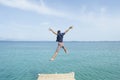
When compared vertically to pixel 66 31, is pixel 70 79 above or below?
below

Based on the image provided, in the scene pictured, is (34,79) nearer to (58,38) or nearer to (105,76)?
(105,76)

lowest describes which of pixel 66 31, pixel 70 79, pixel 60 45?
pixel 70 79

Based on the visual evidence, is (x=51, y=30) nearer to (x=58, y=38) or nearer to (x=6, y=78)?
(x=58, y=38)

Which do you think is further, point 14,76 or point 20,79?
point 14,76

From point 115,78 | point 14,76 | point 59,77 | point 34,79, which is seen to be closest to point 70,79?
point 59,77

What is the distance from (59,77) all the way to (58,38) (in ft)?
41.7

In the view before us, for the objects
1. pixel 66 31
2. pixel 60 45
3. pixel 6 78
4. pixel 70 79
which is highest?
pixel 66 31

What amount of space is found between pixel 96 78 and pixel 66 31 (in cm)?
3103

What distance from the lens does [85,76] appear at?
46.9 meters

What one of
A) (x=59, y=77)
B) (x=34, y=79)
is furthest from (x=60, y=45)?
(x=34, y=79)

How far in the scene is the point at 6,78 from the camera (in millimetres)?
45969

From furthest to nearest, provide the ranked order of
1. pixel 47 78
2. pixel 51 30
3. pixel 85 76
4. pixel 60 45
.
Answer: pixel 85 76
pixel 47 78
pixel 60 45
pixel 51 30

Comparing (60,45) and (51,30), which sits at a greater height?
(51,30)

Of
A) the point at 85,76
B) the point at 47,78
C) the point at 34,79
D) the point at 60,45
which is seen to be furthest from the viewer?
the point at 85,76
